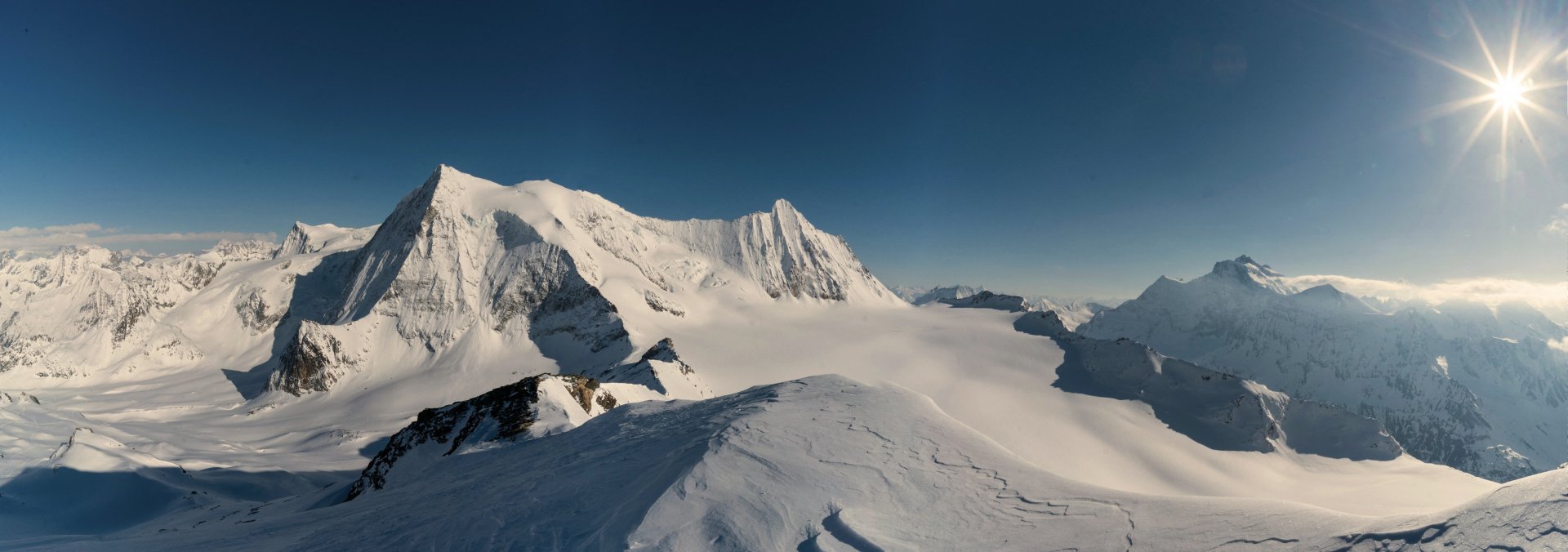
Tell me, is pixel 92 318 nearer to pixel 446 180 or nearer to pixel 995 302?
pixel 446 180

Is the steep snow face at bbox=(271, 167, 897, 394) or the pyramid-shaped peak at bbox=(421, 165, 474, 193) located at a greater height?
the pyramid-shaped peak at bbox=(421, 165, 474, 193)

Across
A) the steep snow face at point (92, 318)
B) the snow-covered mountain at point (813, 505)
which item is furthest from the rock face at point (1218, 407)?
the steep snow face at point (92, 318)

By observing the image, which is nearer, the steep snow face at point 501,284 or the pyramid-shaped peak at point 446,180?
the steep snow face at point 501,284

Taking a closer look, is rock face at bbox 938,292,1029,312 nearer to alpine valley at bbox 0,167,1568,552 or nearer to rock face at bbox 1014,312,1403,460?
alpine valley at bbox 0,167,1568,552

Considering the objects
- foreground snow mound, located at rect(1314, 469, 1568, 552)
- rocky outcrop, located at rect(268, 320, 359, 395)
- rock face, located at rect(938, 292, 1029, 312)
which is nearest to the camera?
foreground snow mound, located at rect(1314, 469, 1568, 552)

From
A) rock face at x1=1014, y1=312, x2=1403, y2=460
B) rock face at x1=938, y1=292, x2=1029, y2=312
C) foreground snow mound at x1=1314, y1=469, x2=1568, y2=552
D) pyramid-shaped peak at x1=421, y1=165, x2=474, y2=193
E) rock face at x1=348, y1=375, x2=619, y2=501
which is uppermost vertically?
pyramid-shaped peak at x1=421, y1=165, x2=474, y2=193

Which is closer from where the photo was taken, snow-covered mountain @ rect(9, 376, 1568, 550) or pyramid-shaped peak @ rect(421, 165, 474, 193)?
snow-covered mountain @ rect(9, 376, 1568, 550)

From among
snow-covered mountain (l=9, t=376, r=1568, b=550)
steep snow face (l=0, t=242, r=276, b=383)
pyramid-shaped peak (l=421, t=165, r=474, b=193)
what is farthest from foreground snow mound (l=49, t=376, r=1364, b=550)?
steep snow face (l=0, t=242, r=276, b=383)

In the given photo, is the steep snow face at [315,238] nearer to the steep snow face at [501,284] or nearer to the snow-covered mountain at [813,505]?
the steep snow face at [501,284]
